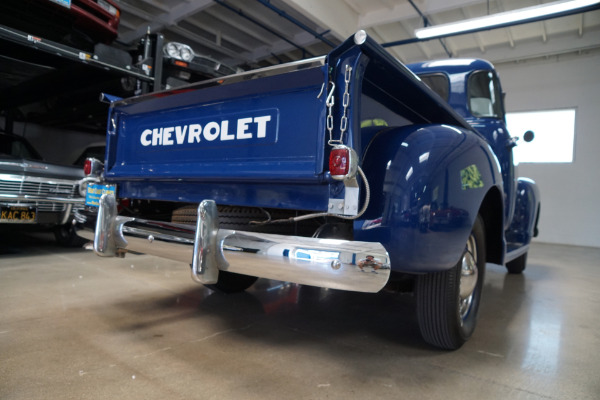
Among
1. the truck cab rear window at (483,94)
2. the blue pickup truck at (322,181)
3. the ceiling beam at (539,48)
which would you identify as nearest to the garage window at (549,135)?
the ceiling beam at (539,48)

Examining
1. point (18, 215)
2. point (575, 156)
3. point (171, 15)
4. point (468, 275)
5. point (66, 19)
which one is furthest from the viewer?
point (575, 156)

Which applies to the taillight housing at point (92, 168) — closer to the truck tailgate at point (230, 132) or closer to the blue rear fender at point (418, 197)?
the truck tailgate at point (230, 132)

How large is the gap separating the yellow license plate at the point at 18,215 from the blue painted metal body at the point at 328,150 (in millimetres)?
2338

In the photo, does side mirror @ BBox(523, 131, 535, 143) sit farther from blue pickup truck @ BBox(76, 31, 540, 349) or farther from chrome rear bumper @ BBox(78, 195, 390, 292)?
chrome rear bumper @ BBox(78, 195, 390, 292)

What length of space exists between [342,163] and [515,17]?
6043 mm

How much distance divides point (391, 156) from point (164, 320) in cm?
165

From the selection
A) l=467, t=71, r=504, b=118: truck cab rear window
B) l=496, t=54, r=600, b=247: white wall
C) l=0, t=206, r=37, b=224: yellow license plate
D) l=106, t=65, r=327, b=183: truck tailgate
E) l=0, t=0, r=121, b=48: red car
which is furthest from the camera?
l=496, t=54, r=600, b=247: white wall

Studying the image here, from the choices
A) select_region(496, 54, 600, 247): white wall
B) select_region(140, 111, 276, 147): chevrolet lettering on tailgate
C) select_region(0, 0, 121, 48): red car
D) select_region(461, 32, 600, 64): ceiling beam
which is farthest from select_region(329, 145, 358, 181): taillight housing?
select_region(496, 54, 600, 247): white wall

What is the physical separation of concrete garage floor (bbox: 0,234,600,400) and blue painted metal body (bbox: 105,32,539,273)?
1.89 feet

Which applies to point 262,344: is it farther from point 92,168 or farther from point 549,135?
point 549,135

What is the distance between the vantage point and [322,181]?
1577mm

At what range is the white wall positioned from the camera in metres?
8.81

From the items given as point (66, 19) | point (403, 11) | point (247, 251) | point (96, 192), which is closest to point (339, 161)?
point (247, 251)

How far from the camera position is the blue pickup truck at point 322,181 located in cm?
151
